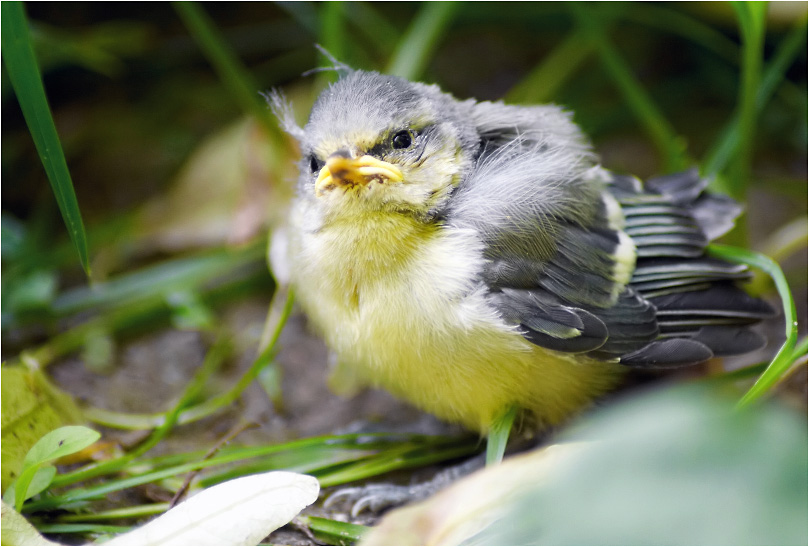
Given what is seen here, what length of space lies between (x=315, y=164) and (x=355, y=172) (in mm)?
172

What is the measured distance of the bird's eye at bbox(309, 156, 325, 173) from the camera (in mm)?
1136

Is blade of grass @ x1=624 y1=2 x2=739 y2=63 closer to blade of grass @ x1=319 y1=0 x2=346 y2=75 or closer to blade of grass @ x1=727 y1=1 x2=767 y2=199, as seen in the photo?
blade of grass @ x1=727 y1=1 x2=767 y2=199

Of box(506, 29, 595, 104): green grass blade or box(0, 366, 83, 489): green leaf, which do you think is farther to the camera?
box(506, 29, 595, 104): green grass blade

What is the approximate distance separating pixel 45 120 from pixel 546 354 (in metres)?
0.87

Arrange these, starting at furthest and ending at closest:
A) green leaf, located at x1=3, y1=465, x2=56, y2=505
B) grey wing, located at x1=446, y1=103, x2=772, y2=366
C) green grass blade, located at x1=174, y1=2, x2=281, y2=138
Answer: green grass blade, located at x1=174, y1=2, x2=281, y2=138, grey wing, located at x1=446, y1=103, x2=772, y2=366, green leaf, located at x1=3, y1=465, x2=56, y2=505

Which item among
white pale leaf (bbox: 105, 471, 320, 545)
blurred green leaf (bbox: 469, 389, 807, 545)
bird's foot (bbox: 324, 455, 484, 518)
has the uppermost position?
bird's foot (bbox: 324, 455, 484, 518)

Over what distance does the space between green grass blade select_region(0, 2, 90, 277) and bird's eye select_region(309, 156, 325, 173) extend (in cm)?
39

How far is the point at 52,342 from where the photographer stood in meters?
1.52

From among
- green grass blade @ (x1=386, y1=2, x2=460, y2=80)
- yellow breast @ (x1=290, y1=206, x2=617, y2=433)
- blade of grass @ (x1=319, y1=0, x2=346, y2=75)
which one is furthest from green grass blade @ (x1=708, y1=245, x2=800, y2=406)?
blade of grass @ (x1=319, y1=0, x2=346, y2=75)

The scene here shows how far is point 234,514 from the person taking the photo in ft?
2.78

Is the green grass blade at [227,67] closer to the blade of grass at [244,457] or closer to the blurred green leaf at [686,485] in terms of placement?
the blade of grass at [244,457]

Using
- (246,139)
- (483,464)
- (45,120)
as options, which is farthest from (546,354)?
(246,139)

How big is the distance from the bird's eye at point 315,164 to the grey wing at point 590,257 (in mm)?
239

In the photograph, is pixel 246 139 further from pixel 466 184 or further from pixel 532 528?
pixel 532 528
